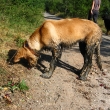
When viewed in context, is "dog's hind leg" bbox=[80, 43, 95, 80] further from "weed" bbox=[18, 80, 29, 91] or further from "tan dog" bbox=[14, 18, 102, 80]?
"weed" bbox=[18, 80, 29, 91]

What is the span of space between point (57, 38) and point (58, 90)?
1426 millimetres

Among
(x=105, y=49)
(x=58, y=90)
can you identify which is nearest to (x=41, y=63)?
(x=58, y=90)

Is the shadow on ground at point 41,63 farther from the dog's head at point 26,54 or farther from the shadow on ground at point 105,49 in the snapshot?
the shadow on ground at point 105,49

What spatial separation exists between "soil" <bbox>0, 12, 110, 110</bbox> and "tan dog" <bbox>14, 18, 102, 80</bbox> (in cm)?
35

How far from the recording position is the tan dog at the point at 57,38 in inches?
264

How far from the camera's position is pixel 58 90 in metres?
6.20

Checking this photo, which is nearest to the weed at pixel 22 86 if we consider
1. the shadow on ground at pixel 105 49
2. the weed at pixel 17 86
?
the weed at pixel 17 86

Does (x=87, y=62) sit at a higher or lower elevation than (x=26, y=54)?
lower

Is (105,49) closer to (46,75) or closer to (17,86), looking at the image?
(46,75)

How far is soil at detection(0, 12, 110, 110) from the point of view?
5.39 m

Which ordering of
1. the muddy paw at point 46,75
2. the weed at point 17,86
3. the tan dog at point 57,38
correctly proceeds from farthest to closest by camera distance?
the muddy paw at point 46,75 → the tan dog at point 57,38 → the weed at point 17,86

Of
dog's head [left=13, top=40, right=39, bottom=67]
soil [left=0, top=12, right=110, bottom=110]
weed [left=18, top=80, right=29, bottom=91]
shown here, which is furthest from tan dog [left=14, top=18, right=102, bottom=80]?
weed [left=18, top=80, right=29, bottom=91]

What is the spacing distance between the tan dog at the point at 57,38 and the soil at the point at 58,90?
355mm

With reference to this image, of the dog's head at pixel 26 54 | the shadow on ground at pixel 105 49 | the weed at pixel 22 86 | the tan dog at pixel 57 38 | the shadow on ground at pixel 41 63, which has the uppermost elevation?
the tan dog at pixel 57 38
